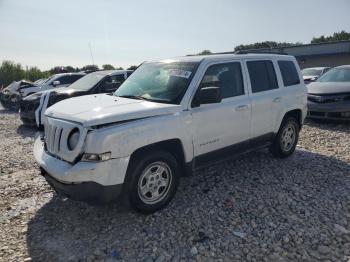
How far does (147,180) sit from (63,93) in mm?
6440

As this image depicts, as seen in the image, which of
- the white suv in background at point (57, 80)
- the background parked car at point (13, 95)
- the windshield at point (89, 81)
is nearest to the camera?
the windshield at point (89, 81)

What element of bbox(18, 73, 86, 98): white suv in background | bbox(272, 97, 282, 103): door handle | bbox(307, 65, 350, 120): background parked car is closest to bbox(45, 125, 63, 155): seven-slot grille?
bbox(272, 97, 282, 103): door handle

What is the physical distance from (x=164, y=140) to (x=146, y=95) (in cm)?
86

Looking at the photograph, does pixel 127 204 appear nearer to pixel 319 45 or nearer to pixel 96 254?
pixel 96 254

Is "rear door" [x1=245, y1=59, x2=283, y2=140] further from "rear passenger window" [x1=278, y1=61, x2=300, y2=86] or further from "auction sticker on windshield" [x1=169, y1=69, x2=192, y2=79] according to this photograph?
"auction sticker on windshield" [x1=169, y1=69, x2=192, y2=79]

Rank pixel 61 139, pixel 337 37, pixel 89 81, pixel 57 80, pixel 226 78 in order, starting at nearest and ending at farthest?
1. pixel 61 139
2. pixel 226 78
3. pixel 89 81
4. pixel 57 80
5. pixel 337 37

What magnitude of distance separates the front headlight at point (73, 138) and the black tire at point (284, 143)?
369 cm

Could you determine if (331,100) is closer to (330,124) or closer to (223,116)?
(330,124)

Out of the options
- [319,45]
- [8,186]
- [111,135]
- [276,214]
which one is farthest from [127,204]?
[319,45]

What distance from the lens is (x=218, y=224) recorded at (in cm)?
378

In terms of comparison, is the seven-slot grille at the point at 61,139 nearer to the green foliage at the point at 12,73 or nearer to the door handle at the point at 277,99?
the door handle at the point at 277,99

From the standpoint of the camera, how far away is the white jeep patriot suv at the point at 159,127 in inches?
133

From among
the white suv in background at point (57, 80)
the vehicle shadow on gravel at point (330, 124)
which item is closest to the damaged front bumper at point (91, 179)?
the vehicle shadow on gravel at point (330, 124)

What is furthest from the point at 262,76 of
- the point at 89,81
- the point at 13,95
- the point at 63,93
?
the point at 13,95
